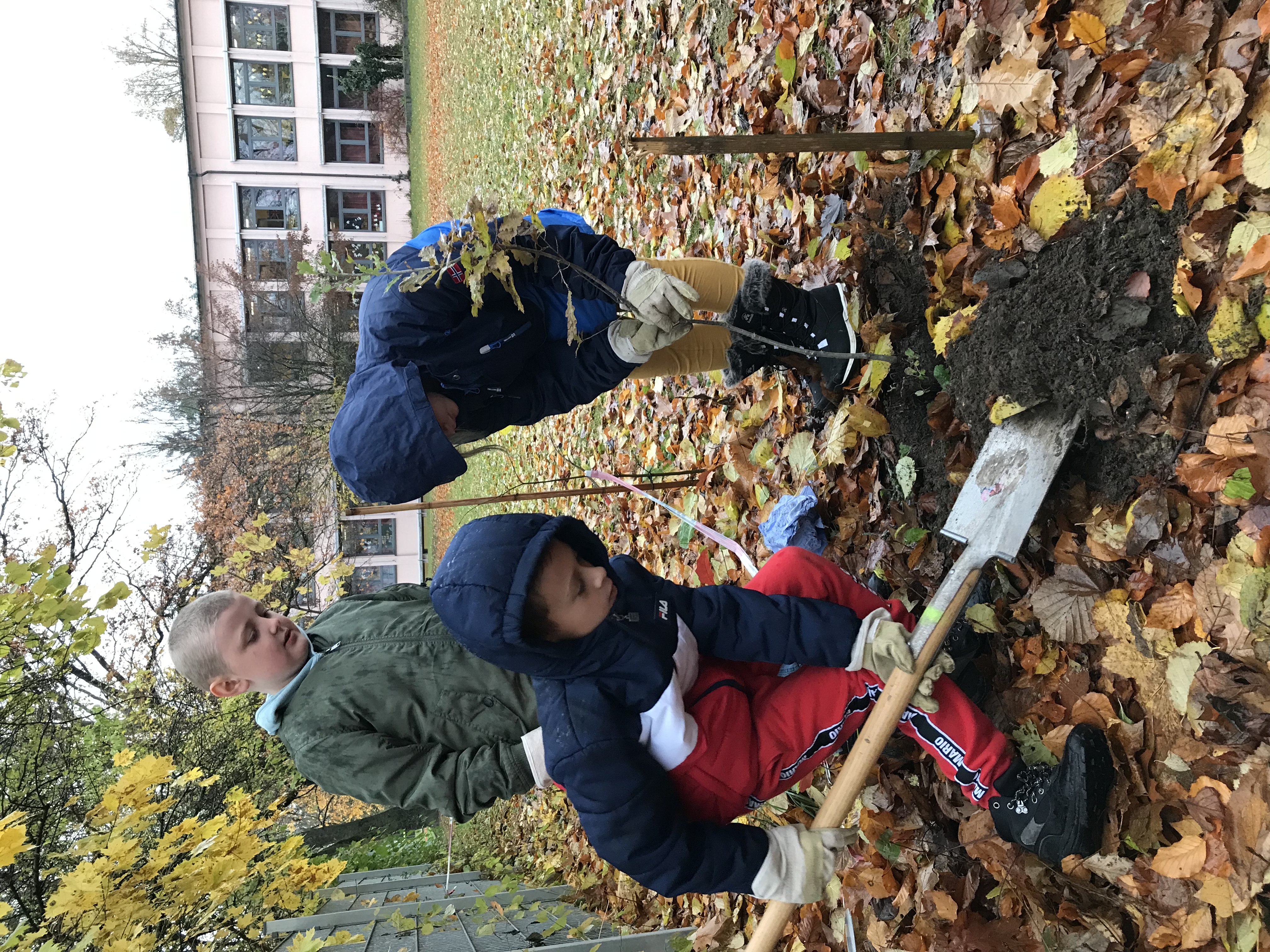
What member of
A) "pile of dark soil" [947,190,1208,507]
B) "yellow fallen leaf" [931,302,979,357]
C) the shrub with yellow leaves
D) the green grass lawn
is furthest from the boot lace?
the green grass lawn

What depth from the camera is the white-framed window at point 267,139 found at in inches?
934

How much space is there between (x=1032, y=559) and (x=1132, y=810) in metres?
0.69

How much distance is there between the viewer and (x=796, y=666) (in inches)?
89.4

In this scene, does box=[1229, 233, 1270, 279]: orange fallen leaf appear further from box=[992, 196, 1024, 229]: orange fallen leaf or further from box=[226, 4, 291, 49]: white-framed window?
box=[226, 4, 291, 49]: white-framed window

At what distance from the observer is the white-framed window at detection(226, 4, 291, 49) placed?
77.9ft

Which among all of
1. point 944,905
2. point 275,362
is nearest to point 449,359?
point 944,905

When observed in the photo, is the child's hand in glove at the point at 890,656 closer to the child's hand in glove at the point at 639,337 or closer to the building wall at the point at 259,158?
the child's hand in glove at the point at 639,337

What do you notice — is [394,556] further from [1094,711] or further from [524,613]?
[1094,711]

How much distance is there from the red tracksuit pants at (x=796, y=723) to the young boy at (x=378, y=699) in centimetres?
67

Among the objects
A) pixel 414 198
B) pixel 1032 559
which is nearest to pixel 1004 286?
pixel 1032 559

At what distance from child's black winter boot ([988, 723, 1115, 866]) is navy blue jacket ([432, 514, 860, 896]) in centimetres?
60

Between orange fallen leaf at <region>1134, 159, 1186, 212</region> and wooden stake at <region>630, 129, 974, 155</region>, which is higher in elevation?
wooden stake at <region>630, 129, 974, 155</region>

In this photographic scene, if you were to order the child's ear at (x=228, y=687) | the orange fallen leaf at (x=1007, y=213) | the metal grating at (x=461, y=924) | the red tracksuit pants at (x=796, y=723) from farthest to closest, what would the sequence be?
the metal grating at (x=461, y=924) → the child's ear at (x=228, y=687) → the orange fallen leaf at (x=1007, y=213) → the red tracksuit pants at (x=796, y=723)

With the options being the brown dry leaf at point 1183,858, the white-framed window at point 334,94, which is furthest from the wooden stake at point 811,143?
the white-framed window at point 334,94
